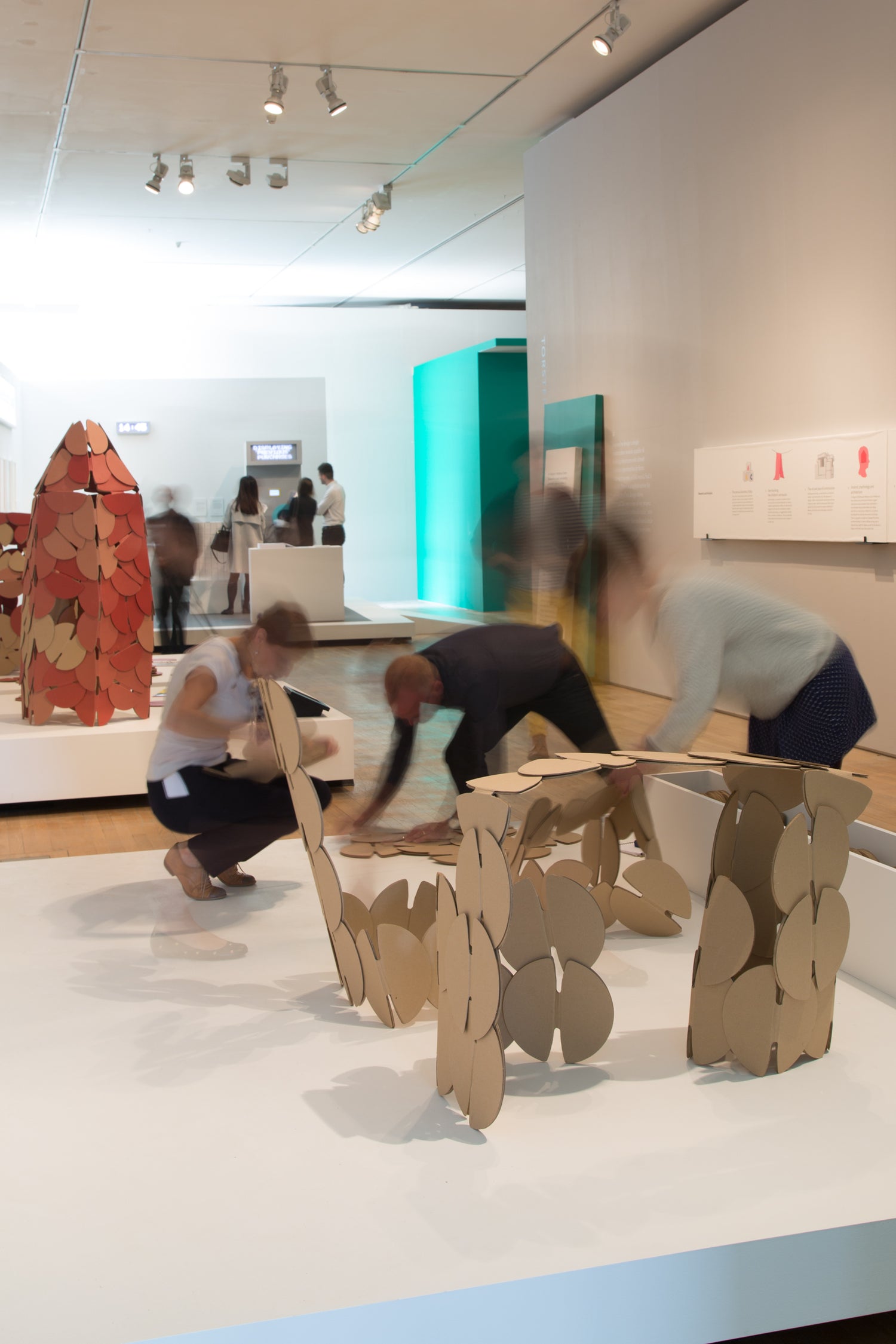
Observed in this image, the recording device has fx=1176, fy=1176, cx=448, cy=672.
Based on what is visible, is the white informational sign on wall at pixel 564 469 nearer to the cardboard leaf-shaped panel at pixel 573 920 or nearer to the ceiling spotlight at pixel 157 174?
the ceiling spotlight at pixel 157 174

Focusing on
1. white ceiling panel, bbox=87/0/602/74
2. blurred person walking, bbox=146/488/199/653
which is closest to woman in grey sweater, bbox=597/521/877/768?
white ceiling panel, bbox=87/0/602/74

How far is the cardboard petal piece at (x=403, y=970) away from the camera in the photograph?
245 cm

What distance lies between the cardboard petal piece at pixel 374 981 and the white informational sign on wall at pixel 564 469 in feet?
19.8

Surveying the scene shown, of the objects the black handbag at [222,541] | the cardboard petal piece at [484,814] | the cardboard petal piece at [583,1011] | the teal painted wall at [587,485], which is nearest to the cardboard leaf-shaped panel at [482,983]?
the cardboard petal piece at [484,814]

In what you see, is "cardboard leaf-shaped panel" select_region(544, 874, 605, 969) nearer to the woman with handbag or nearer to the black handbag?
the woman with handbag

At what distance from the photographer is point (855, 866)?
2686 millimetres

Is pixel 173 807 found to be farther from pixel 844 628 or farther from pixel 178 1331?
pixel 844 628

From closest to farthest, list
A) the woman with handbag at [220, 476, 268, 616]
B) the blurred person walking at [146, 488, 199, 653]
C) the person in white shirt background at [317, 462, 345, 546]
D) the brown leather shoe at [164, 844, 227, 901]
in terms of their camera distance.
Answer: the brown leather shoe at [164, 844, 227, 901]
the blurred person walking at [146, 488, 199, 653]
the woman with handbag at [220, 476, 268, 616]
the person in white shirt background at [317, 462, 345, 546]

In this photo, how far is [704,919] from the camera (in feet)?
7.22

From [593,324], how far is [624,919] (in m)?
5.61

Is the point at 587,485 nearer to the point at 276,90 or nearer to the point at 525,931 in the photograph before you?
A: the point at 276,90

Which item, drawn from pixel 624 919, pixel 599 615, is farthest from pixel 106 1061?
pixel 599 615

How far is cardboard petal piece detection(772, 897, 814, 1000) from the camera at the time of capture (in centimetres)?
213

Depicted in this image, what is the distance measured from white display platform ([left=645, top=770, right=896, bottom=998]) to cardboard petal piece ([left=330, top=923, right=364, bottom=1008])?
105cm
